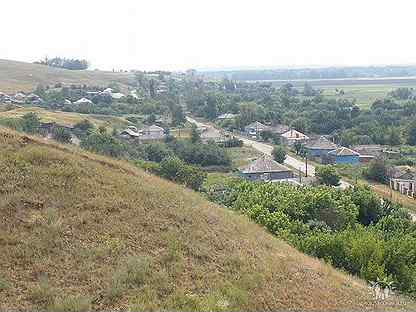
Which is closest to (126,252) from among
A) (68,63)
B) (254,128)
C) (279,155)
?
(279,155)

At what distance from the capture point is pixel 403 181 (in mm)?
38062

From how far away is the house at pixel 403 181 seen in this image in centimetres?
3699

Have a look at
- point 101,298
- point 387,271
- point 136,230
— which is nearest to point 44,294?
point 101,298

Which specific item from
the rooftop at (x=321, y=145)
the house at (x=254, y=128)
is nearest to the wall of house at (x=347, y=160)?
the rooftop at (x=321, y=145)

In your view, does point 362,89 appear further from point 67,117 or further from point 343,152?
point 67,117

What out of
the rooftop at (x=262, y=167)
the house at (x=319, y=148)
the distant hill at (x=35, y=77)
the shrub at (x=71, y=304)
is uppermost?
the distant hill at (x=35, y=77)

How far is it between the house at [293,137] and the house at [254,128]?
9.35 ft

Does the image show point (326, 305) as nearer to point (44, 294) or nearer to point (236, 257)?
point (236, 257)

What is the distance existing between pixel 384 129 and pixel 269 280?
49.4 m

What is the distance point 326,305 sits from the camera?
29.7 ft

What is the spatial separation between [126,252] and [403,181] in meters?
32.2

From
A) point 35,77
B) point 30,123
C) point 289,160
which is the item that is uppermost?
point 35,77

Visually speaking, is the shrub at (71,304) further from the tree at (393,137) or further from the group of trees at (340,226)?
the tree at (393,137)

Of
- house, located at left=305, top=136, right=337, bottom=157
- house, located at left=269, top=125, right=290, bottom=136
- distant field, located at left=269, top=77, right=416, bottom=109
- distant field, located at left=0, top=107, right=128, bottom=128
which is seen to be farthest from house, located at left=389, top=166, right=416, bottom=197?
distant field, located at left=269, top=77, right=416, bottom=109
